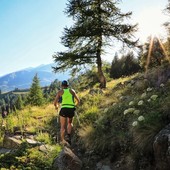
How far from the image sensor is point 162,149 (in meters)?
7.77

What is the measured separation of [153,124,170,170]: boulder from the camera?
300 inches

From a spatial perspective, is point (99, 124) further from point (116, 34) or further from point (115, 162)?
point (116, 34)

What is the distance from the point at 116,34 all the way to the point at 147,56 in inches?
156

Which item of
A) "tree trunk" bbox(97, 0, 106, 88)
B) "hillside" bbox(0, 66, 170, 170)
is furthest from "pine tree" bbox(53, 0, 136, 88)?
"hillside" bbox(0, 66, 170, 170)

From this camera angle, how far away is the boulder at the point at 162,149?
25.0 ft

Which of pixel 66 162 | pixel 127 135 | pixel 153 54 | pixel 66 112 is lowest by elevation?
pixel 66 162

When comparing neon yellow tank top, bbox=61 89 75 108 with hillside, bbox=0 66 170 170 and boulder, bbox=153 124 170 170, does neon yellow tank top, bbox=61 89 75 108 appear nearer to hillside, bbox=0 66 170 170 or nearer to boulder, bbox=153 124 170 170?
hillside, bbox=0 66 170 170

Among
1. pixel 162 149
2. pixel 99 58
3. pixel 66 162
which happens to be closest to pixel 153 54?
pixel 99 58

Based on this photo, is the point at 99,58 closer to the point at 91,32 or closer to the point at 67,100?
the point at 91,32

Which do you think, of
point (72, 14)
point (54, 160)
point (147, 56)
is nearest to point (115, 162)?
point (54, 160)

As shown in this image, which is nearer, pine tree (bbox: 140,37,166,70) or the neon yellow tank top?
the neon yellow tank top

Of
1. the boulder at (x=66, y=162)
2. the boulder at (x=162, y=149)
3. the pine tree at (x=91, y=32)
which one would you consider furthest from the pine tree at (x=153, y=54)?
the boulder at (x=162, y=149)

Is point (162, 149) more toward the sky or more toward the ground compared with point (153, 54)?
more toward the ground

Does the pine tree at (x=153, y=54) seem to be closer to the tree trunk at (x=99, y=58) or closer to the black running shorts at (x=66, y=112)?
the tree trunk at (x=99, y=58)
